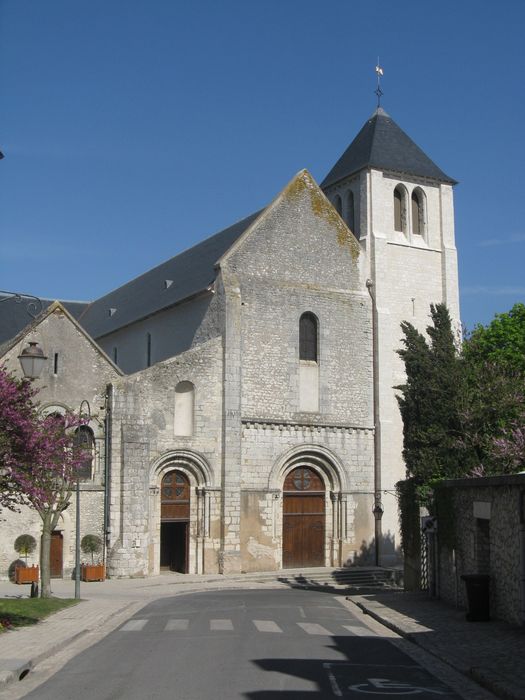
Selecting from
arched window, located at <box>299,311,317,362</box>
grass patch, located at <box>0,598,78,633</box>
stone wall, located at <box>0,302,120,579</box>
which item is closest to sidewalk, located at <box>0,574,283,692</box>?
grass patch, located at <box>0,598,78,633</box>

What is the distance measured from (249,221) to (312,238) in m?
3.80

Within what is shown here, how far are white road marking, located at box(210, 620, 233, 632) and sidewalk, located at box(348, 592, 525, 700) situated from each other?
118 inches

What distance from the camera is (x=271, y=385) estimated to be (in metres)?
33.3

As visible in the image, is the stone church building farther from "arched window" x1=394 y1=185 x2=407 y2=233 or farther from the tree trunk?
the tree trunk

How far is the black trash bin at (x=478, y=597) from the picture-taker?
1667 centimetres

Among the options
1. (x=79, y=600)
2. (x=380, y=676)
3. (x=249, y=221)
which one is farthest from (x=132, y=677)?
(x=249, y=221)

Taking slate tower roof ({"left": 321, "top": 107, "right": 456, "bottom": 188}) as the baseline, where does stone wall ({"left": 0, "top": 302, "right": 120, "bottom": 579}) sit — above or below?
below

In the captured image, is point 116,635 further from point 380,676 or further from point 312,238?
point 312,238

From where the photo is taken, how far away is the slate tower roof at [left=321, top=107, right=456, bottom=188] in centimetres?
3856

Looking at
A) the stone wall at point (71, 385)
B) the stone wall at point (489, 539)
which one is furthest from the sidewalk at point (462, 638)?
the stone wall at point (71, 385)

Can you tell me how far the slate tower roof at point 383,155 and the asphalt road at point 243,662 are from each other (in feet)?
78.3

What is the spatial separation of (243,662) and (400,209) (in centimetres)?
2968

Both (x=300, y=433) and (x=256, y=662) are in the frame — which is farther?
(x=300, y=433)

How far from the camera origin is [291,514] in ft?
110
